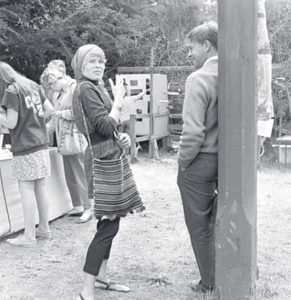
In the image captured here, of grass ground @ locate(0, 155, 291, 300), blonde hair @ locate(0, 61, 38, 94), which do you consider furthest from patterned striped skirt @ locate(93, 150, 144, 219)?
blonde hair @ locate(0, 61, 38, 94)

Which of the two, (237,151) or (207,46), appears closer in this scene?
(237,151)

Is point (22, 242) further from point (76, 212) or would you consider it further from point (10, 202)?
point (76, 212)

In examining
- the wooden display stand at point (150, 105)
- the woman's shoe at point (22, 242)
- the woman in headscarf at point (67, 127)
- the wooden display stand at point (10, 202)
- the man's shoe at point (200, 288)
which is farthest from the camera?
the wooden display stand at point (150, 105)

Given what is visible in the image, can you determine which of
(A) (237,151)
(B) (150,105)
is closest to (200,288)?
(A) (237,151)

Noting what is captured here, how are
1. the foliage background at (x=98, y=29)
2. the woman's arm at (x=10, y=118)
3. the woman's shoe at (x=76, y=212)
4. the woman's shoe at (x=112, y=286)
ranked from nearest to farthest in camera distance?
the woman's shoe at (x=112, y=286) < the woman's arm at (x=10, y=118) < the woman's shoe at (x=76, y=212) < the foliage background at (x=98, y=29)

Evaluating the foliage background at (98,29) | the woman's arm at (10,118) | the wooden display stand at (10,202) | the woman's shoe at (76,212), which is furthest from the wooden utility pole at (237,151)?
the foliage background at (98,29)

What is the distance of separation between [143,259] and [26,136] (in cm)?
142

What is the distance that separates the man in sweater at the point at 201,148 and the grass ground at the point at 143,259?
427 millimetres

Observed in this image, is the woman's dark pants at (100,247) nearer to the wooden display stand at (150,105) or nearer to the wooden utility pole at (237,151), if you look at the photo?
the wooden utility pole at (237,151)

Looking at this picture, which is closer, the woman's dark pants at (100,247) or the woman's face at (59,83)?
the woman's dark pants at (100,247)

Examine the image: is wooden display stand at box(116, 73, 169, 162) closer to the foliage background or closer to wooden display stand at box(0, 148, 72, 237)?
the foliage background

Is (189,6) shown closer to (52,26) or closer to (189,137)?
(52,26)

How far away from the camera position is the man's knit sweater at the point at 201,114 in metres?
3.35

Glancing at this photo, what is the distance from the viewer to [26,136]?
4770 mm
